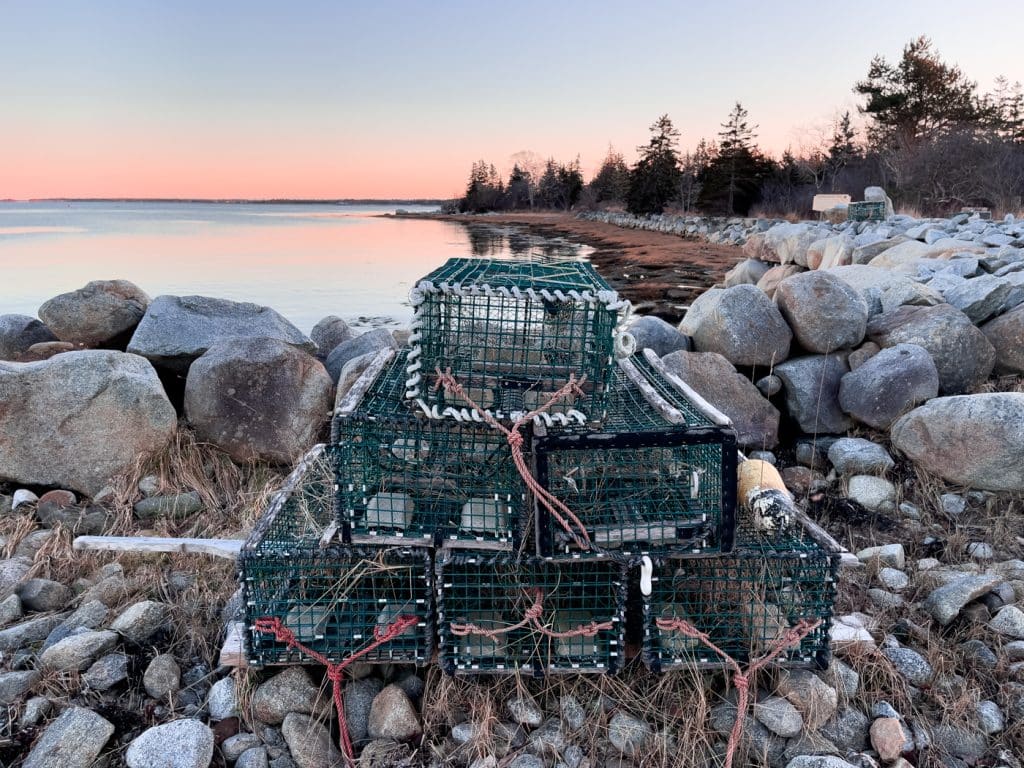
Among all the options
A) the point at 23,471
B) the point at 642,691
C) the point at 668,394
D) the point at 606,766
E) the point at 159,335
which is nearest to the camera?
the point at 606,766

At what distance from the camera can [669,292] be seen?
15.2 meters

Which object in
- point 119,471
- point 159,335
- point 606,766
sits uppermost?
point 159,335

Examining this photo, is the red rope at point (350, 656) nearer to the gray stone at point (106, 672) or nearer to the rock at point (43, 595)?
the gray stone at point (106, 672)

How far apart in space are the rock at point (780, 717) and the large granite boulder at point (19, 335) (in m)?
6.54

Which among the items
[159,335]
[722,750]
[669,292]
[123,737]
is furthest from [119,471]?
[669,292]

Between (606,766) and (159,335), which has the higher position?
(159,335)

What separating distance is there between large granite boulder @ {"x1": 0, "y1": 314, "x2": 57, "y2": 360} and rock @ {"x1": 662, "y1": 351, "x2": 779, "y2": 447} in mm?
5631

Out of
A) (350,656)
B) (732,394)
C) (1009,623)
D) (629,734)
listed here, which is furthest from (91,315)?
(1009,623)

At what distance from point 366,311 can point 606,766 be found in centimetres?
1339

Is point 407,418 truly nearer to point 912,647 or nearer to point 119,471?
point 912,647

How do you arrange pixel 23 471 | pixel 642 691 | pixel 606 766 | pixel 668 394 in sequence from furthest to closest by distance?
pixel 23 471, pixel 668 394, pixel 642 691, pixel 606 766

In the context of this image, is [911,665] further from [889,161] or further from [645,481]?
[889,161]

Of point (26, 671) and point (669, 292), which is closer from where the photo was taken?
point (26, 671)

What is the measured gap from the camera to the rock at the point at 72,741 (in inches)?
101
